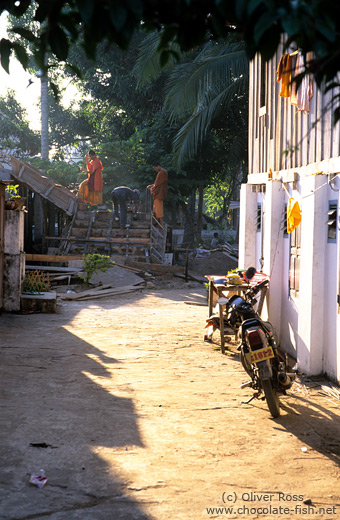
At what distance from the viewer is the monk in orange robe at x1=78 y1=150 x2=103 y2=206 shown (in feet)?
74.9

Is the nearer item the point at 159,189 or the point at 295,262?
the point at 295,262

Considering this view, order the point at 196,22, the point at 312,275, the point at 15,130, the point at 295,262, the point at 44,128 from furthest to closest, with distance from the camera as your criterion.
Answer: the point at 15,130 < the point at 44,128 < the point at 295,262 < the point at 312,275 < the point at 196,22

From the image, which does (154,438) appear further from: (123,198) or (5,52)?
(123,198)

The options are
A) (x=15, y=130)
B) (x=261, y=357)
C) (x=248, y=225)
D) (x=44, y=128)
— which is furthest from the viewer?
(x=15, y=130)

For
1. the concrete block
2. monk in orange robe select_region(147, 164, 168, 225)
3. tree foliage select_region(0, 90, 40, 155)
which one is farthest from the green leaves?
tree foliage select_region(0, 90, 40, 155)

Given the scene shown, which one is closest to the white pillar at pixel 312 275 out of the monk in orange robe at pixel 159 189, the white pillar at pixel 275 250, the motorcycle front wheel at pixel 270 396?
the white pillar at pixel 275 250

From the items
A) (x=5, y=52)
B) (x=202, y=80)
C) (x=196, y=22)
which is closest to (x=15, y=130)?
(x=202, y=80)

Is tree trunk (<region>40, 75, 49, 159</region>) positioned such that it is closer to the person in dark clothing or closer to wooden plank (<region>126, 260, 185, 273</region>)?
the person in dark clothing

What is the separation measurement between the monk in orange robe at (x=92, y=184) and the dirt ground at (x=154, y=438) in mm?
13371

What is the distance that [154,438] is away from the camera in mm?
5598

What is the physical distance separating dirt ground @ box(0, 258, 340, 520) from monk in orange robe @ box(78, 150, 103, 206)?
1337 centimetres

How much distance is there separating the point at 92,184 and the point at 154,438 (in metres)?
18.7

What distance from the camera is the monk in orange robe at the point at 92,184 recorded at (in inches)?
899

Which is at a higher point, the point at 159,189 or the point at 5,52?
the point at 159,189
